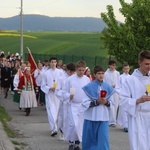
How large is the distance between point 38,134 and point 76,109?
2.40m

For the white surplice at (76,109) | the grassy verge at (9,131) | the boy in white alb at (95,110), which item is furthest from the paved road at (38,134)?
the boy in white alb at (95,110)

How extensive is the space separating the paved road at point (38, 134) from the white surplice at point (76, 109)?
1.35 feet

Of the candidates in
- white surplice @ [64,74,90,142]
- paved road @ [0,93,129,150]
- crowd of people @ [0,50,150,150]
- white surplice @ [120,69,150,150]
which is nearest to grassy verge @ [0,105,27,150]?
paved road @ [0,93,129,150]

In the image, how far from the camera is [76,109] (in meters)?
10.9

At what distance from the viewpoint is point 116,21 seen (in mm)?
27203

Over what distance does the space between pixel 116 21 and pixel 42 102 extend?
758 centimetres

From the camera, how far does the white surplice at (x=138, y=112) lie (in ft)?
24.4

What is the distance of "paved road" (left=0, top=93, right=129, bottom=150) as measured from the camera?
11.3 m

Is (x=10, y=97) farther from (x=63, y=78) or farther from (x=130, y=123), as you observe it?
(x=130, y=123)

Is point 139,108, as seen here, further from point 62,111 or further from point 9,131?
point 9,131

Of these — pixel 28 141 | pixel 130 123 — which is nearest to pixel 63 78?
pixel 28 141

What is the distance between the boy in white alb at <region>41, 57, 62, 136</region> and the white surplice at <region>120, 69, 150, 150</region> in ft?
18.1

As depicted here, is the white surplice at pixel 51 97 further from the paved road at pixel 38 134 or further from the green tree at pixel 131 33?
the green tree at pixel 131 33

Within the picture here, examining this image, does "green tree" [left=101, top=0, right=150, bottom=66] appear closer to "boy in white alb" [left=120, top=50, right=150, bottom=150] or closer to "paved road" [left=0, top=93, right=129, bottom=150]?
"paved road" [left=0, top=93, right=129, bottom=150]
